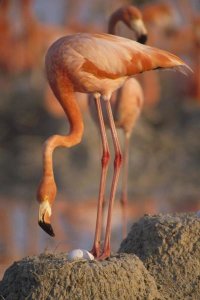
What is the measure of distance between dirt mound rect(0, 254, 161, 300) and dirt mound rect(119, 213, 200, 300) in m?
0.30

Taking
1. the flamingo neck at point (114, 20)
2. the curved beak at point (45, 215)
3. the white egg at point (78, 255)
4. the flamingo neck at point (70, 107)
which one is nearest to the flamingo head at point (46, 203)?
the curved beak at point (45, 215)

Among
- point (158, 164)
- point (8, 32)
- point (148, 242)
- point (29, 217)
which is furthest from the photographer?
point (8, 32)

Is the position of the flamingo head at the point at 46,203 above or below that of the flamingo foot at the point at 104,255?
above

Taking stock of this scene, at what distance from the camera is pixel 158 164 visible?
13.9m

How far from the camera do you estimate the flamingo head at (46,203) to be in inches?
195

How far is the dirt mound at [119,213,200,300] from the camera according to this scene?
5.18 m

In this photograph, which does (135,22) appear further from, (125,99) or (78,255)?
(78,255)

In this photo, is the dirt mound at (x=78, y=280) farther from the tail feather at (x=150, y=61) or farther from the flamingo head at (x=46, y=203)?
the tail feather at (x=150, y=61)

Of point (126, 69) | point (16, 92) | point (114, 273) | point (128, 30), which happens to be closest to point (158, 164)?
point (16, 92)

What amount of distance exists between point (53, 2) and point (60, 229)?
14.4 meters

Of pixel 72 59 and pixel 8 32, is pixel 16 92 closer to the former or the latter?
pixel 8 32

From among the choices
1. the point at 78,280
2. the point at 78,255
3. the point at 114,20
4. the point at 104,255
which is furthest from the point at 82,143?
the point at 78,280

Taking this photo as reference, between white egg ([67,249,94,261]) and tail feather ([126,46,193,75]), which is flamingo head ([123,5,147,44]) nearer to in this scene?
tail feather ([126,46,193,75])

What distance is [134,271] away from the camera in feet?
15.9
